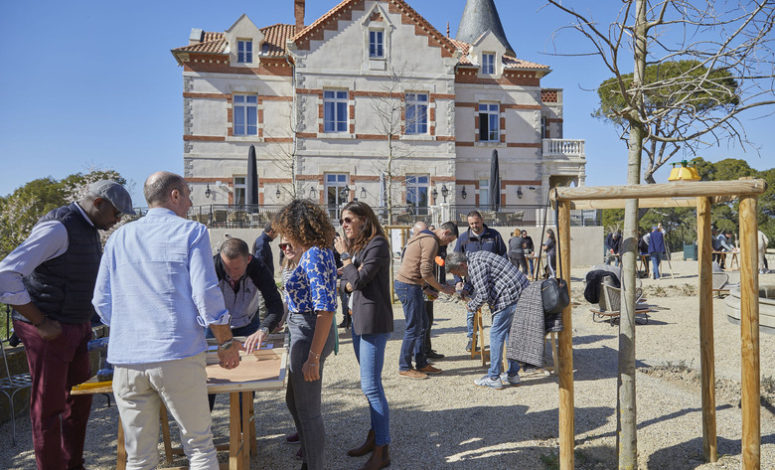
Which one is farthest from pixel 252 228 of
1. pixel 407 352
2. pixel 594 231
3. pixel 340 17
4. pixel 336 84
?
pixel 407 352

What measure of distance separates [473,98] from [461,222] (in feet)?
22.3

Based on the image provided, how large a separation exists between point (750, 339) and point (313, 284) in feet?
8.84

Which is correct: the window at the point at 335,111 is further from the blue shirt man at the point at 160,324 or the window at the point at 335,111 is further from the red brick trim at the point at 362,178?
the blue shirt man at the point at 160,324

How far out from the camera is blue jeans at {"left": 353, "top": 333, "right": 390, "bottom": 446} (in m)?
3.77

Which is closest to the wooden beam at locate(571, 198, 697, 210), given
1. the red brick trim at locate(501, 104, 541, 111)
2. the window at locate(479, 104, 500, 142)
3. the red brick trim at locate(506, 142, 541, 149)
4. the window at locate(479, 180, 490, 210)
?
the window at locate(479, 180, 490, 210)

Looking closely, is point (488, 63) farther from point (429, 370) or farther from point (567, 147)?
point (429, 370)

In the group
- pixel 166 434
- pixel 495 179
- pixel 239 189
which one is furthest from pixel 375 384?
pixel 239 189

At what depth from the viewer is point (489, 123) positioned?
85.8 ft

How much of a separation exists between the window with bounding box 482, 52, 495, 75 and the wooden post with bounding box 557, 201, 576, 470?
2421 cm

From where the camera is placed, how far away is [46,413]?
3.30 metres

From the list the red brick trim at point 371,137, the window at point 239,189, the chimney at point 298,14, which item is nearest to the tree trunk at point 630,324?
the red brick trim at point 371,137

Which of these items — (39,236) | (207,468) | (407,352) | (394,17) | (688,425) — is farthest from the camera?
(394,17)

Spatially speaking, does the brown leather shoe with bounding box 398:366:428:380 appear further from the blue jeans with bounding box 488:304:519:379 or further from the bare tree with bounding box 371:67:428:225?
the bare tree with bounding box 371:67:428:225

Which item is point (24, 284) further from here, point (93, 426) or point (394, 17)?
point (394, 17)
